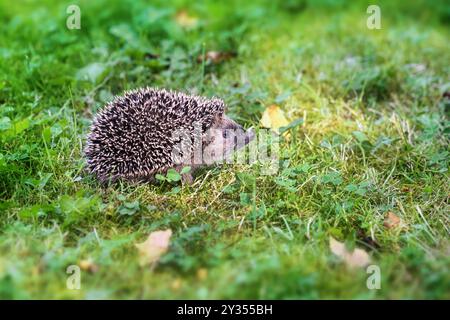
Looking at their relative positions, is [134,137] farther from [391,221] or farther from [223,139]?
[391,221]

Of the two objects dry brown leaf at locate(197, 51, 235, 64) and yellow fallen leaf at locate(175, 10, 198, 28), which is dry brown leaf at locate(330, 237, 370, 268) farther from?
yellow fallen leaf at locate(175, 10, 198, 28)

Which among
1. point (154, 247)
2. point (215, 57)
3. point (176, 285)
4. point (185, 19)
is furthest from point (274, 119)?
point (185, 19)

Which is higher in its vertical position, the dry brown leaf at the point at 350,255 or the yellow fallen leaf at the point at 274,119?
the yellow fallen leaf at the point at 274,119

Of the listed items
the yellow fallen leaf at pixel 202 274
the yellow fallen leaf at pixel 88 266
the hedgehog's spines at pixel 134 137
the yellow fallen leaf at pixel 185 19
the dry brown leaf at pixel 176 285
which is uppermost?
the yellow fallen leaf at pixel 185 19

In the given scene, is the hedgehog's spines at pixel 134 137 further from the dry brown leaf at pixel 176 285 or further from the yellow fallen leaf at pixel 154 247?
the dry brown leaf at pixel 176 285

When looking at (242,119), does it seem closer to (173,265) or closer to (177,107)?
(177,107)

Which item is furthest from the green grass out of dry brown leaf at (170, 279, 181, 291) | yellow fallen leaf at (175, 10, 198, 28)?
yellow fallen leaf at (175, 10, 198, 28)

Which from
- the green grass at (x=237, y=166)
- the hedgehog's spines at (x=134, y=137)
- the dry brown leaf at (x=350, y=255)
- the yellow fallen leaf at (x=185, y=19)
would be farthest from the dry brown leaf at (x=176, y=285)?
the yellow fallen leaf at (x=185, y=19)
